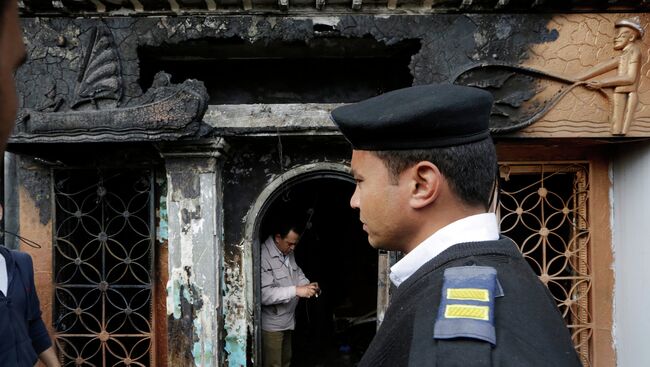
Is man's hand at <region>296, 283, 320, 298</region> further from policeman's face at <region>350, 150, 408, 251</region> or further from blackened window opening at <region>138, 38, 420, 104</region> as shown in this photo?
policeman's face at <region>350, 150, 408, 251</region>

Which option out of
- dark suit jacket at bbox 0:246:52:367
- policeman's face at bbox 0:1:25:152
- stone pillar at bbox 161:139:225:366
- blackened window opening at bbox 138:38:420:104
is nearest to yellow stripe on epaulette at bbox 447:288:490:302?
policeman's face at bbox 0:1:25:152

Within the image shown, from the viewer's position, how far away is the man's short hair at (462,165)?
49.2 inches

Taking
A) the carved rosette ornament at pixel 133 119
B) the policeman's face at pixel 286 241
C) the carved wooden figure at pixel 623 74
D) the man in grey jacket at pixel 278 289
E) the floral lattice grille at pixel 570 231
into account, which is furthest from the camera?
the policeman's face at pixel 286 241

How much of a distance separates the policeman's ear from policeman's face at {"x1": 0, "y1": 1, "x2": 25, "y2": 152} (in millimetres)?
871

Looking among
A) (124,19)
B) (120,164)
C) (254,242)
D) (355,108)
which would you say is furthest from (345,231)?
(355,108)

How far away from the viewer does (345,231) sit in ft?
31.1

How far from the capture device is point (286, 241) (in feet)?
19.4

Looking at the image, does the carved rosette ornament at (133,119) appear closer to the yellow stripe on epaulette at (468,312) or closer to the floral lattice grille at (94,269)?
the floral lattice grille at (94,269)

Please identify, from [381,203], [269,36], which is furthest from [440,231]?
[269,36]

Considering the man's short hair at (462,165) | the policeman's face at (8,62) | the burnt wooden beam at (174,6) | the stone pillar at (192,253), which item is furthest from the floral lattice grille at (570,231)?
the policeman's face at (8,62)

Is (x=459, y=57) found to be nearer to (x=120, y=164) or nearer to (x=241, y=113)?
(x=241, y=113)

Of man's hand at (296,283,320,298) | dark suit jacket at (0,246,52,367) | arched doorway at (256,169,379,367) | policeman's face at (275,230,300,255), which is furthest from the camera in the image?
arched doorway at (256,169,379,367)

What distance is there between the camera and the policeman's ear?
1244mm

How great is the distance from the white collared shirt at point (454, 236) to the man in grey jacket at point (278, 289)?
4.48 metres
